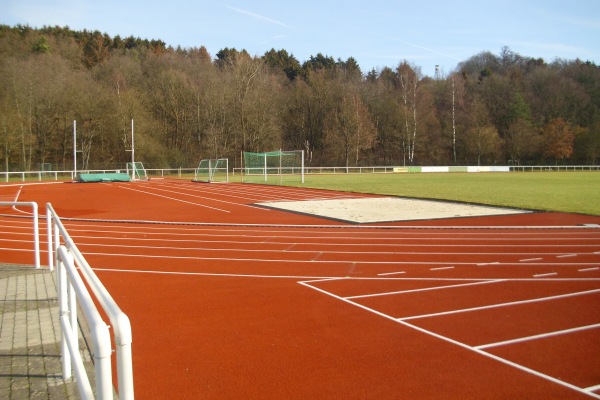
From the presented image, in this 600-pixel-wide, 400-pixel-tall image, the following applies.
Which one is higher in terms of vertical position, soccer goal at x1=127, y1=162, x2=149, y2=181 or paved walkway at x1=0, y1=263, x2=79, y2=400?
soccer goal at x1=127, y1=162, x2=149, y2=181

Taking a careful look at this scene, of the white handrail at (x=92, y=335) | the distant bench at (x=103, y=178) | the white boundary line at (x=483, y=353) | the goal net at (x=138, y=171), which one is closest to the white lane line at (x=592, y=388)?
the white boundary line at (x=483, y=353)

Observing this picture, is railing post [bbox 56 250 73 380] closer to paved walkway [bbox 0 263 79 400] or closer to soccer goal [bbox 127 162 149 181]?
paved walkway [bbox 0 263 79 400]

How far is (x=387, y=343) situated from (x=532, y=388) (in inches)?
58.5

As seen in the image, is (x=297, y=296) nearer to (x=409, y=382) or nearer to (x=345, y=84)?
(x=409, y=382)

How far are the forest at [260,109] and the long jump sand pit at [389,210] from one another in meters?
39.0

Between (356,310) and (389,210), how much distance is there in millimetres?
13034

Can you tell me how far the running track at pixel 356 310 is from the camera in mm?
4430

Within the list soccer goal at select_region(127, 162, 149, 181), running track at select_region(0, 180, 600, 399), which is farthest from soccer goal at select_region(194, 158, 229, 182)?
running track at select_region(0, 180, 600, 399)

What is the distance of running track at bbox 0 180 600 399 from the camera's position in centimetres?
443

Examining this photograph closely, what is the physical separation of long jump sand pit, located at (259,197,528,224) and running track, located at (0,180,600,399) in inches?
131

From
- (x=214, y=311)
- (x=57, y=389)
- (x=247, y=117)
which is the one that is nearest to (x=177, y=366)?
(x=57, y=389)

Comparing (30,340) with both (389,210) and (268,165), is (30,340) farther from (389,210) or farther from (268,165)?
(268,165)

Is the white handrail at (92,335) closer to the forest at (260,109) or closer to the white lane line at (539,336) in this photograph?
the white lane line at (539,336)

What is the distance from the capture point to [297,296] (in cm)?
723
